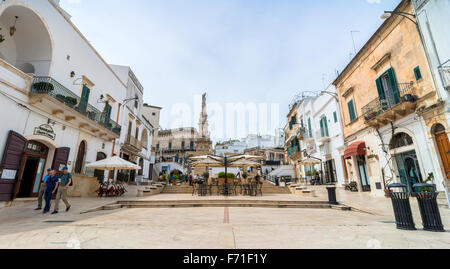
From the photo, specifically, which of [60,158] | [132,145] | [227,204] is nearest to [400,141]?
[227,204]

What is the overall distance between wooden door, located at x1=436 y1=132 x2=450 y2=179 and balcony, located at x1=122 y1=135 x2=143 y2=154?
19.9 metres

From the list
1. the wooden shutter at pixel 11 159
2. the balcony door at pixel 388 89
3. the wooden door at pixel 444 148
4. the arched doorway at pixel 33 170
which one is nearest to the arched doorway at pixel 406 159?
the wooden door at pixel 444 148

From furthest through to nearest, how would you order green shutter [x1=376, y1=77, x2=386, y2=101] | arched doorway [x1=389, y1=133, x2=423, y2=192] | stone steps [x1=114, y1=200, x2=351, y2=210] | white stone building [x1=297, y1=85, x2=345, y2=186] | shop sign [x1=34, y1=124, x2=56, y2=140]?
1. white stone building [x1=297, y1=85, x2=345, y2=186]
2. green shutter [x1=376, y1=77, x2=386, y2=101]
3. arched doorway [x1=389, y1=133, x2=423, y2=192]
4. shop sign [x1=34, y1=124, x2=56, y2=140]
5. stone steps [x1=114, y1=200, x2=351, y2=210]

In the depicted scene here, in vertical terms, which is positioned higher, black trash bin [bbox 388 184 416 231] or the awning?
the awning

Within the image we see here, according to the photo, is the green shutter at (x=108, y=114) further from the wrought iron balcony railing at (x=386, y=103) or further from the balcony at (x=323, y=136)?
the balcony at (x=323, y=136)

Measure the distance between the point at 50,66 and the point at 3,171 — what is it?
5523 millimetres

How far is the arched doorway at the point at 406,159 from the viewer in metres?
9.54

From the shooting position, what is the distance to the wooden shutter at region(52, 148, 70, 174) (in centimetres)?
1020

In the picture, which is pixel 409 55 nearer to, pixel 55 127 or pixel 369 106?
pixel 369 106

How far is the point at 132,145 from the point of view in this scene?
18.3 m

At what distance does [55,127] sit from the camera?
410 inches

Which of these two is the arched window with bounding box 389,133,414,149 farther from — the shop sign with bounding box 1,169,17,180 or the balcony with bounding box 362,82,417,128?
the shop sign with bounding box 1,169,17,180

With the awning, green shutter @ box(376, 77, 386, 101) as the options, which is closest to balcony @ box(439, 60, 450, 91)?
green shutter @ box(376, 77, 386, 101)
